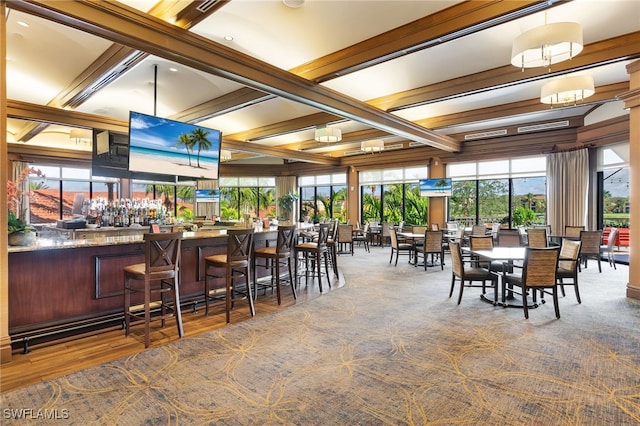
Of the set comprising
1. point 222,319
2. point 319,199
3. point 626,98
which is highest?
point 626,98

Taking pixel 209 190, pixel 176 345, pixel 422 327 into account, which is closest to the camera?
pixel 176 345

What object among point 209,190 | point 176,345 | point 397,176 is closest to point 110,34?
point 176,345

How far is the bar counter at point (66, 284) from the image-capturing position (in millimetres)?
3232

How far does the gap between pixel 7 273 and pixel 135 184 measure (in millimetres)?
11473

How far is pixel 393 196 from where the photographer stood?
512 inches

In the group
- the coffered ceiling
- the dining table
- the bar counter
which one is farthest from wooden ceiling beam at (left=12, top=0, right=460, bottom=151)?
the dining table

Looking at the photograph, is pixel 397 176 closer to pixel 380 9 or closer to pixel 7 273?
pixel 380 9

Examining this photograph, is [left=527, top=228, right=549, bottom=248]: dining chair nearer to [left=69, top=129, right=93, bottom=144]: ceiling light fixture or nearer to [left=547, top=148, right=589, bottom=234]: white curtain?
[left=547, top=148, right=589, bottom=234]: white curtain

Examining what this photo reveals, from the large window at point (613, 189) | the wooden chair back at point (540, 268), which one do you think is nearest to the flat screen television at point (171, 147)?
the wooden chair back at point (540, 268)

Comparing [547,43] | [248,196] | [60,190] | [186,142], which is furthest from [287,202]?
[547,43]

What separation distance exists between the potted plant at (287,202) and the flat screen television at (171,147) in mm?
8098

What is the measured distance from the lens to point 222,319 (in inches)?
163

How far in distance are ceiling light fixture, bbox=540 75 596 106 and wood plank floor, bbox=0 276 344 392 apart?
498cm

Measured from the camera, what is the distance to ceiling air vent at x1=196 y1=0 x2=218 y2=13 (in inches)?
131
